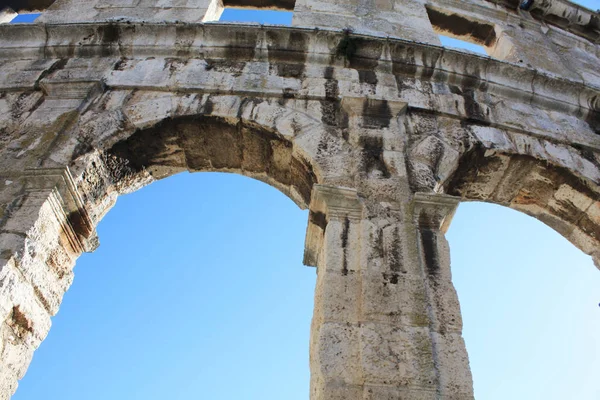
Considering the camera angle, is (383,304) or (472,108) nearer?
(383,304)

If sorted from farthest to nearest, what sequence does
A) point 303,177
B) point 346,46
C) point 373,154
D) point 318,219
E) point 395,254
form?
1. point 346,46
2. point 303,177
3. point 373,154
4. point 318,219
5. point 395,254

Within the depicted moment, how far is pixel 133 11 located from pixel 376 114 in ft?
12.4

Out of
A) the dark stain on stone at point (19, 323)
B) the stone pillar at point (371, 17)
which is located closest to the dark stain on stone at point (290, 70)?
the stone pillar at point (371, 17)

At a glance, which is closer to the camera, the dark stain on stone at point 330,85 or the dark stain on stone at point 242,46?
the dark stain on stone at point 330,85

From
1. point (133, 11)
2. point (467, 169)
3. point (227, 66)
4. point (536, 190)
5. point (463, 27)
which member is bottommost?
point (467, 169)

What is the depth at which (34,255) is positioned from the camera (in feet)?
11.9

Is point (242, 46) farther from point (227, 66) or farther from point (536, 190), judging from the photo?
point (536, 190)

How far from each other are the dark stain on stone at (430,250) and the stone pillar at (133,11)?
14.0 feet

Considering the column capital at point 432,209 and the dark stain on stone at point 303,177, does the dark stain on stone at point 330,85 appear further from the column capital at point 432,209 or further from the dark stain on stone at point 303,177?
the column capital at point 432,209

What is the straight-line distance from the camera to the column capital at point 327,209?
3818mm

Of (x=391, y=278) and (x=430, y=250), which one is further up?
(x=430, y=250)

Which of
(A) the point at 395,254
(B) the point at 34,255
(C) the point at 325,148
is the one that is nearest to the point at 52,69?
(B) the point at 34,255

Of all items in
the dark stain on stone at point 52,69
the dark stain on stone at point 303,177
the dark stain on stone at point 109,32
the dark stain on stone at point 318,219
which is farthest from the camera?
the dark stain on stone at point 109,32

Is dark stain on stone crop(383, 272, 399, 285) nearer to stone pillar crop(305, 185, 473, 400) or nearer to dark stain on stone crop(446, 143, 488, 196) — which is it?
stone pillar crop(305, 185, 473, 400)
